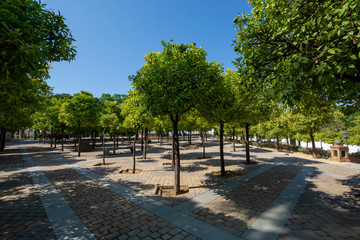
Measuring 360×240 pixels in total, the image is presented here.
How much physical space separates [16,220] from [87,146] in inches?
829

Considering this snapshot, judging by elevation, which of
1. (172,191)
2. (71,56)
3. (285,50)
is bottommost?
(172,191)

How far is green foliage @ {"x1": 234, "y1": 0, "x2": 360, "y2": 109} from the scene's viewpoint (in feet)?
12.4

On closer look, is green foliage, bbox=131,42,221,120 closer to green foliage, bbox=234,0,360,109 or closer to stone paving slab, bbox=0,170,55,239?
green foliage, bbox=234,0,360,109

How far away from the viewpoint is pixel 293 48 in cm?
481

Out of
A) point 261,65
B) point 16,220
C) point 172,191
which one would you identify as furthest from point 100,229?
point 261,65

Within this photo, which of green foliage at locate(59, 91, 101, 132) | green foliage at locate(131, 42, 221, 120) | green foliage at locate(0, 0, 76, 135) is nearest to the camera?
green foliage at locate(0, 0, 76, 135)

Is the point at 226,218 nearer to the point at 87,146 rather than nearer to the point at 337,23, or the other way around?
the point at 337,23

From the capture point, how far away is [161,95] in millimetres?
6801

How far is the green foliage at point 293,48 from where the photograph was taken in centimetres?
379

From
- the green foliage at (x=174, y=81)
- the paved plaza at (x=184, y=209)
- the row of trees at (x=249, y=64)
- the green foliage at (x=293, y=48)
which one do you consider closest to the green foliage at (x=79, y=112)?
the row of trees at (x=249, y=64)

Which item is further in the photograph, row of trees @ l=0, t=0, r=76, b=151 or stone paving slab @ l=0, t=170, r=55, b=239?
stone paving slab @ l=0, t=170, r=55, b=239

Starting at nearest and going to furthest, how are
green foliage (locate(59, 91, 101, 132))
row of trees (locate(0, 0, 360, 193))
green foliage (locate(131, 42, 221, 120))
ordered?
row of trees (locate(0, 0, 360, 193))
green foliage (locate(131, 42, 221, 120))
green foliage (locate(59, 91, 101, 132))

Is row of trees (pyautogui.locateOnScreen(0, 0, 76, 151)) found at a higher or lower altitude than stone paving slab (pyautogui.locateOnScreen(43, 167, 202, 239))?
higher

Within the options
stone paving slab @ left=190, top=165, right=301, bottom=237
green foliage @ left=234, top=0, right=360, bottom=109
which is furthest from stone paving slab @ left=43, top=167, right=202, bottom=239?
green foliage @ left=234, top=0, right=360, bottom=109
